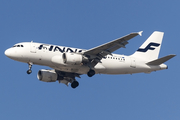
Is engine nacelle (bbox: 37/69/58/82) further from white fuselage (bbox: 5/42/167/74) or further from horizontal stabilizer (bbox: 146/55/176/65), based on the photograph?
horizontal stabilizer (bbox: 146/55/176/65)

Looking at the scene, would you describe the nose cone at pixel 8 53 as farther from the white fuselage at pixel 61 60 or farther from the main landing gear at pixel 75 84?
the main landing gear at pixel 75 84

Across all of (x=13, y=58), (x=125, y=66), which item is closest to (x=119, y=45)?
(x=125, y=66)

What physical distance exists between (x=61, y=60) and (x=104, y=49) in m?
5.31

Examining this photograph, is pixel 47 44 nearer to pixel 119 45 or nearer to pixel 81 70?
pixel 81 70

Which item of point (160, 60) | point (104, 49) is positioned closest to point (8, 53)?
point (104, 49)

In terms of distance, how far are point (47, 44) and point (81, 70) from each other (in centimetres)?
532

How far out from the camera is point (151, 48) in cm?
5262

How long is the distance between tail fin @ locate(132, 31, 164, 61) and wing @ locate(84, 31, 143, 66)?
734 cm

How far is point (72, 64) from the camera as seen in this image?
44188 mm

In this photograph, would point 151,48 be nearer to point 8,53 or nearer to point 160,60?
point 160,60

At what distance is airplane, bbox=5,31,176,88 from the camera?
44.1 metres

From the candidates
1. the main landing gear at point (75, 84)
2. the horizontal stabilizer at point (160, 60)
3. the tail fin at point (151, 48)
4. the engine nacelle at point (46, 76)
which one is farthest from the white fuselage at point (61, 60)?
the engine nacelle at point (46, 76)

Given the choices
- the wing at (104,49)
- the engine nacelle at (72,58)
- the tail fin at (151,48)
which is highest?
the tail fin at (151,48)

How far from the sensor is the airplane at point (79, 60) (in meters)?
44.1
